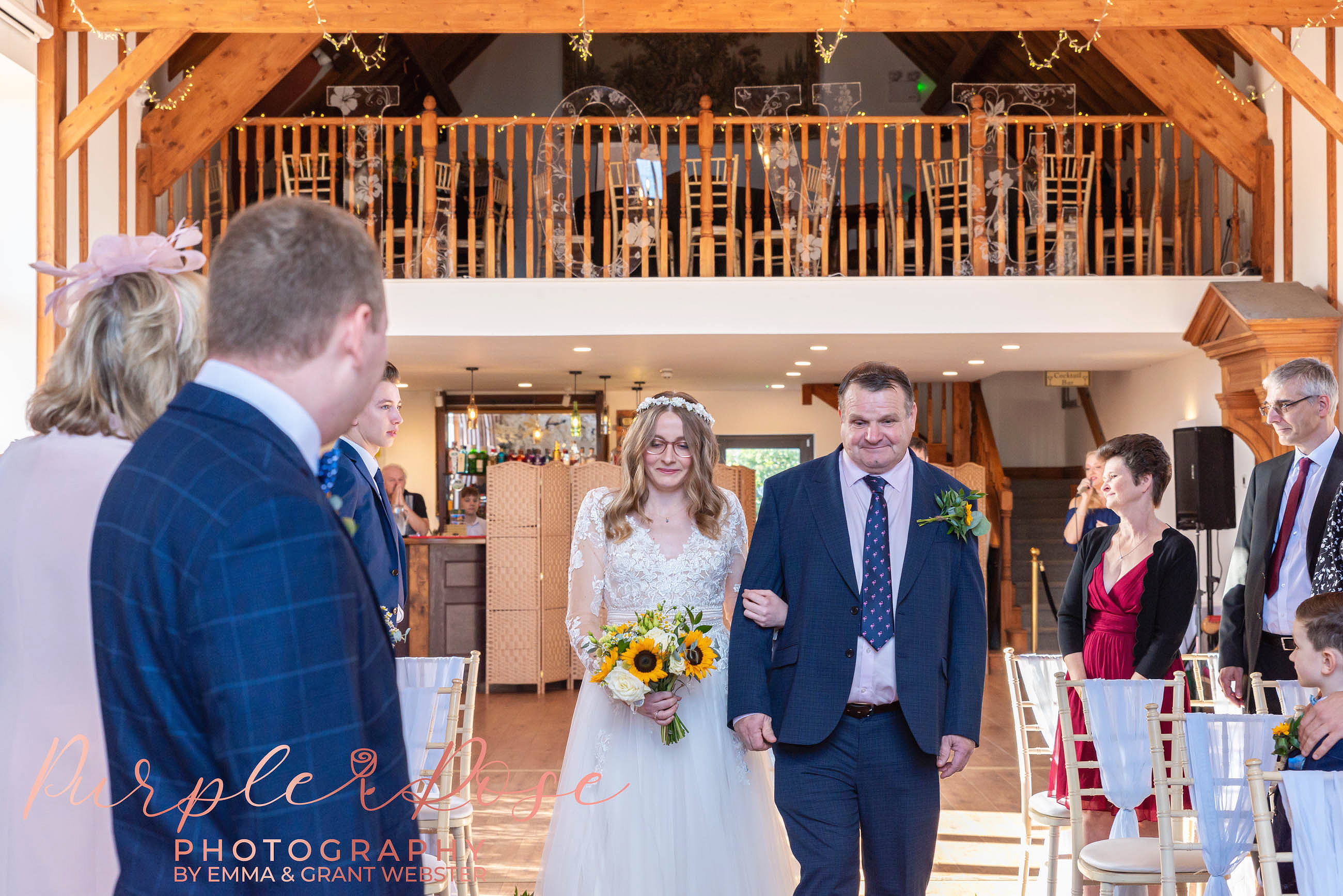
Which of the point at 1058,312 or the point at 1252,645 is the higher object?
the point at 1058,312

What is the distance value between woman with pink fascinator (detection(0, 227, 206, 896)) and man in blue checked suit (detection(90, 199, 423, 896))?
517 millimetres

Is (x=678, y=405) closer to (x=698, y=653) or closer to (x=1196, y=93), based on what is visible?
(x=698, y=653)

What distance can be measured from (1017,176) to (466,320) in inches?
168

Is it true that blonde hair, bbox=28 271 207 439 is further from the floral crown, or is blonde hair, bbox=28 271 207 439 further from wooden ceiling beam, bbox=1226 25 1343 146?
wooden ceiling beam, bbox=1226 25 1343 146

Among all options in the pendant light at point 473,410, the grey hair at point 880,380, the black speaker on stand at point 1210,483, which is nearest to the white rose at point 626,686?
the grey hair at point 880,380

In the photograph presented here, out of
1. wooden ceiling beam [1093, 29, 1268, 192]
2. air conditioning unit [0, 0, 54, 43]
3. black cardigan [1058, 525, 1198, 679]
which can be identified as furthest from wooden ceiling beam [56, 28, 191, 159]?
wooden ceiling beam [1093, 29, 1268, 192]

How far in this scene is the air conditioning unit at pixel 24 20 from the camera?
19.2ft

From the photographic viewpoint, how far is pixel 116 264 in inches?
60.8

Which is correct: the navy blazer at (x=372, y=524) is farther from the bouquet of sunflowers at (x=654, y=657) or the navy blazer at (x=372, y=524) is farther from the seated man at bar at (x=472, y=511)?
the seated man at bar at (x=472, y=511)

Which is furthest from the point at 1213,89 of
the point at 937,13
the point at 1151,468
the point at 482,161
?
the point at 482,161

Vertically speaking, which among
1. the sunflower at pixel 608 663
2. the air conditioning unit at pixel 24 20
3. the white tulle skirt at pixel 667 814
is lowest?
the white tulle skirt at pixel 667 814

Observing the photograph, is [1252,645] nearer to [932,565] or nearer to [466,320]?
[932,565]

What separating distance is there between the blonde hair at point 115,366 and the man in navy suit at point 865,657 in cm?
162

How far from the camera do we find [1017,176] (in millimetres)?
8359
